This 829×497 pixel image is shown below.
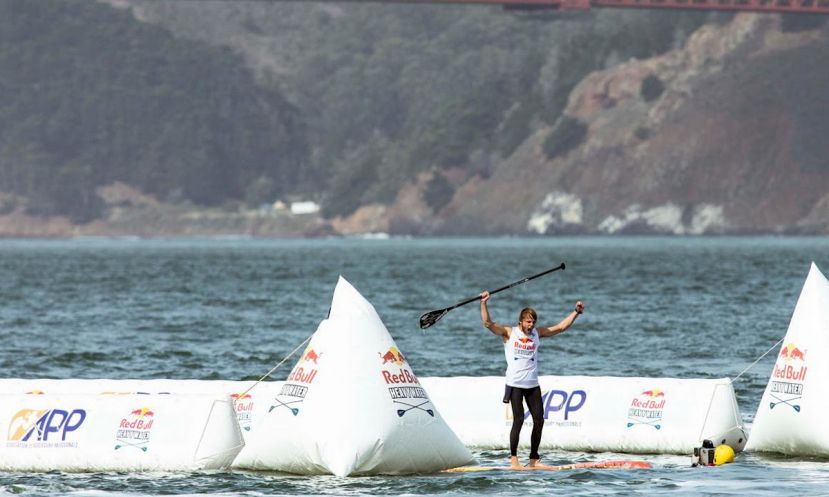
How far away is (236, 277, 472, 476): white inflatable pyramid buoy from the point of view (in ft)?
56.9

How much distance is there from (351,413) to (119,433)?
271cm

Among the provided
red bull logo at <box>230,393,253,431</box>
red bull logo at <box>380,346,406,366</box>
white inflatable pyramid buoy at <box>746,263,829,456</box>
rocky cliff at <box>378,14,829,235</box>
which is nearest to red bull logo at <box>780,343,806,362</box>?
white inflatable pyramid buoy at <box>746,263,829,456</box>

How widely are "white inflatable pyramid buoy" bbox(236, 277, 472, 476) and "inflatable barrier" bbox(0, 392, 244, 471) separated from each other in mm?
463

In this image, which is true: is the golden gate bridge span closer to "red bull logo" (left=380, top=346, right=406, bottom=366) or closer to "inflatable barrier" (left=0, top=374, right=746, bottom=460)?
"inflatable barrier" (left=0, top=374, right=746, bottom=460)

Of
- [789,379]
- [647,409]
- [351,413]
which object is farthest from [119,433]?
[789,379]

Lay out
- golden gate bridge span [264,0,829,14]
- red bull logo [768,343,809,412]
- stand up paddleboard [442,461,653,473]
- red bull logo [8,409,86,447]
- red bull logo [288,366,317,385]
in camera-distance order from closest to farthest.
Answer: red bull logo [288,366,317,385], stand up paddleboard [442,461,653,473], red bull logo [8,409,86,447], red bull logo [768,343,809,412], golden gate bridge span [264,0,829,14]

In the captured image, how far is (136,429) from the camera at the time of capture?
1819 cm

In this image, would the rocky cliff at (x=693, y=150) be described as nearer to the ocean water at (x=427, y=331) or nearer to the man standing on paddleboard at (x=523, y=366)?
the ocean water at (x=427, y=331)

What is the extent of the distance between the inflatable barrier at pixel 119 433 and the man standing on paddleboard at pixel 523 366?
117 inches

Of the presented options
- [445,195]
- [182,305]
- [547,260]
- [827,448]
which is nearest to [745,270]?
[547,260]

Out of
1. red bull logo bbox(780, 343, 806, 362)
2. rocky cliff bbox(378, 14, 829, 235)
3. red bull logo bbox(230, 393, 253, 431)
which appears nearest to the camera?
red bull logo bbox(780, 343, 806, 362)

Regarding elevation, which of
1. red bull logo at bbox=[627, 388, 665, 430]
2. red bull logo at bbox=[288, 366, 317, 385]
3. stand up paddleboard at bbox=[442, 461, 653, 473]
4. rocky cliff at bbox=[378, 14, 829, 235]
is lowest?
stand up paddleboard at bbox=[442, 461, 653, 473]

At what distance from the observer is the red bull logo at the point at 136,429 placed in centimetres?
1812

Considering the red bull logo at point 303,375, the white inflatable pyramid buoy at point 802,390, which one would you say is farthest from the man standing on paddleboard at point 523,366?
the white inflatable pyramid buoy at point 802,390
